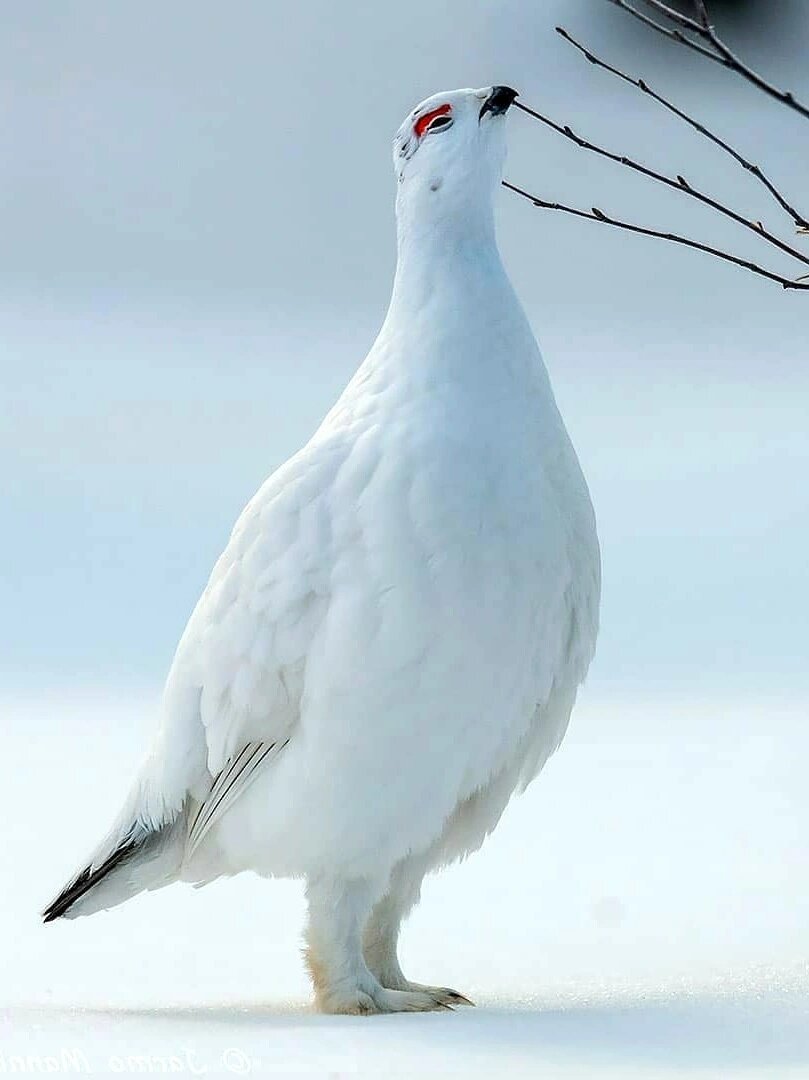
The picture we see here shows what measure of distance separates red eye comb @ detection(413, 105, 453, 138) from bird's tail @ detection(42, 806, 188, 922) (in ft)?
2.71

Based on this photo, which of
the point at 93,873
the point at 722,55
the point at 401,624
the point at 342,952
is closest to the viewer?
the point at 722,55

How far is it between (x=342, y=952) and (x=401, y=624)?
1.26ft

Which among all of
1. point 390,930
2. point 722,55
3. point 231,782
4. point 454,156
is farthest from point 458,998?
point 722,55

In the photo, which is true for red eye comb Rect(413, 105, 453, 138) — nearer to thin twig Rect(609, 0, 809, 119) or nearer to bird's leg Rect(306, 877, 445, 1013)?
thin twig Rect(609, 0, 809, 119)

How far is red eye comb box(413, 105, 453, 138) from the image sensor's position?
1689 millimetres

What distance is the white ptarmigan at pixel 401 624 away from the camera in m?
1.52

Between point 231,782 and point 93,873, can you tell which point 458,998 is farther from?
point 93,873

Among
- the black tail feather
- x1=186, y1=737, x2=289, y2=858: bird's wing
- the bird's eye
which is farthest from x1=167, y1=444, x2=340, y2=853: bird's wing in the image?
the bird's eye

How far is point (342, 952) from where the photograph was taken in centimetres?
163

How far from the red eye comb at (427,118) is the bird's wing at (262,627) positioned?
1.25 feet

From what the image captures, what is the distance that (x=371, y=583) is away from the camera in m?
1.53

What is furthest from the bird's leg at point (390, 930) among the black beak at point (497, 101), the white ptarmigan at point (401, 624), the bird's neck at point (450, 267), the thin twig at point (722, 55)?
the thin twig at point (722, 55)

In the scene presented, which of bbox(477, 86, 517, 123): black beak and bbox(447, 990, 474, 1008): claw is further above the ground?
bbox(477, 86, 517, 123): black beak

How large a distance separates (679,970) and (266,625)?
71 cm
